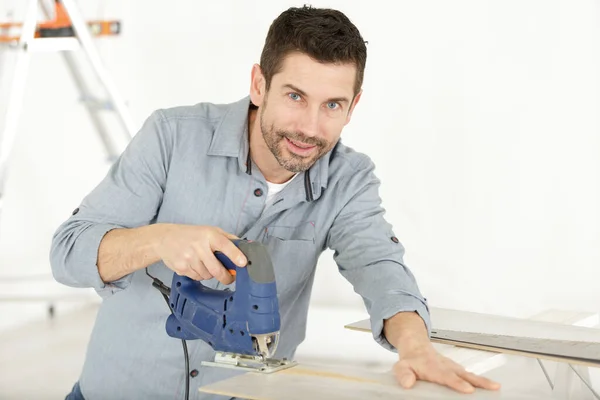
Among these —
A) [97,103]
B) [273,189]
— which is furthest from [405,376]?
[97,103]

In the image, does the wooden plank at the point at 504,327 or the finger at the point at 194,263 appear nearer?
the finger at the point at 194,263

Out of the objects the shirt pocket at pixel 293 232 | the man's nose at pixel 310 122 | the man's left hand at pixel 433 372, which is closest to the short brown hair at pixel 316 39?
the man's nose at pixel 310 122

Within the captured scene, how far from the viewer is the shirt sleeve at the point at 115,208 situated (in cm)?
174

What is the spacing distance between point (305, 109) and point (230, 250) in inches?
20.0

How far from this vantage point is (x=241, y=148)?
197 cm

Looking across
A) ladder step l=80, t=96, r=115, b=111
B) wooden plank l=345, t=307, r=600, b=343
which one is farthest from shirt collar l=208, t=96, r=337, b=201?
ladder step l=80, t=96, r=115, b=111

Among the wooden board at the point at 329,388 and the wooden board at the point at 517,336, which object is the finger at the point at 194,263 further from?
the wooden board at the point at 517,336

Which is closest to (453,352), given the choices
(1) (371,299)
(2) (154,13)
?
(1) (371,299)

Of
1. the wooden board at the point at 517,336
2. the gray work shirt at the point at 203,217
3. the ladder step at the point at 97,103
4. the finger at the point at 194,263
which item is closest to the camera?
the finger at the point at 194,263

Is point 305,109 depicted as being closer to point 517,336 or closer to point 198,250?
point 198,250

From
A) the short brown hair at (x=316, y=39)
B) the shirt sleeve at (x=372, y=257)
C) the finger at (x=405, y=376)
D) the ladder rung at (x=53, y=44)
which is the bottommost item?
the finger at (x=405, y=376)

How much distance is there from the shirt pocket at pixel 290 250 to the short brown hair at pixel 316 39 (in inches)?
15.6

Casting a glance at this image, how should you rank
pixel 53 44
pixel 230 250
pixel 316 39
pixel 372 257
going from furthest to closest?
pixel 53 44 < pixel 372 257 < pixel 316 39 < pixel 230 250

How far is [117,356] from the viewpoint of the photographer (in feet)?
6.44
